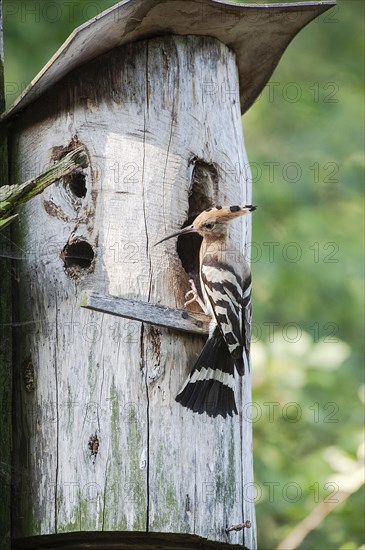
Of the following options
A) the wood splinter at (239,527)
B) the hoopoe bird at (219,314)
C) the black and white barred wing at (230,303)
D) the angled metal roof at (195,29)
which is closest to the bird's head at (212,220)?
the hoopoe bird at (219,314)

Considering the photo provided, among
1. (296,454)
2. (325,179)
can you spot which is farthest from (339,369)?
(325,179)

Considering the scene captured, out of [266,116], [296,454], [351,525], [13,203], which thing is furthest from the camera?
[266,116]

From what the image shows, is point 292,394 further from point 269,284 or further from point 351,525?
point 269,284

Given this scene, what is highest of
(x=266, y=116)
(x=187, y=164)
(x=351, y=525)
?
(x=266, y=116)

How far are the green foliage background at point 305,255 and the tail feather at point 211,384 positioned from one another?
136cm

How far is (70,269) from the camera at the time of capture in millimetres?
4754

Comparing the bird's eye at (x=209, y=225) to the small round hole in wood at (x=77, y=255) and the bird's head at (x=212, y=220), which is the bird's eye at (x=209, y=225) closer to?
the bird's head at (x=212, y=220)

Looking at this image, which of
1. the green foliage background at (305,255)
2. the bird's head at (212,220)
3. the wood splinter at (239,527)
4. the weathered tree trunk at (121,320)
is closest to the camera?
the weathered tree trunk at (121,320)

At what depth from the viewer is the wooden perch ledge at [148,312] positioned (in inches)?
170

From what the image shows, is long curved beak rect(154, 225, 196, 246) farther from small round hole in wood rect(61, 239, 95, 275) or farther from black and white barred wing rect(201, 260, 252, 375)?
small round hole in wood rect(61, 239, 95, 275)

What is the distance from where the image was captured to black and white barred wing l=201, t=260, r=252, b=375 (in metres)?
4.68

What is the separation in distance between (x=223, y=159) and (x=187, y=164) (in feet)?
0.80

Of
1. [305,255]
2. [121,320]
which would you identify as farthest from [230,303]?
[305,255]

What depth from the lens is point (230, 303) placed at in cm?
476
